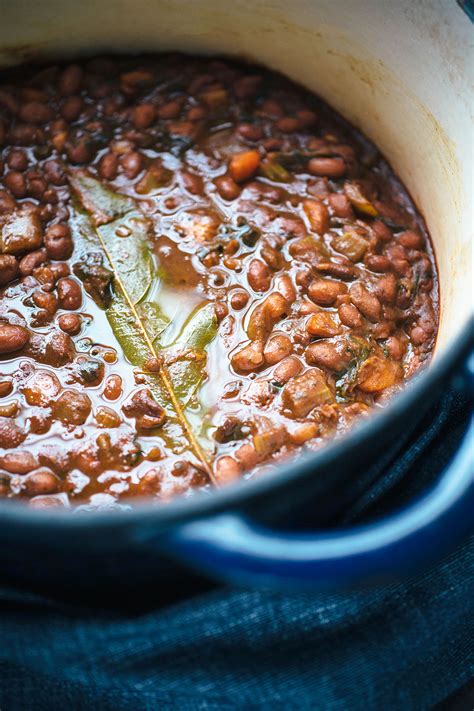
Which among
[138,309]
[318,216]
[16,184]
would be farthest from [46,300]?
[318,216]

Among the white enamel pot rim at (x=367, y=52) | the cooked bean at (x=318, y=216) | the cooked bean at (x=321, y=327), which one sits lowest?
the cooked bean at (x=321, y=327)

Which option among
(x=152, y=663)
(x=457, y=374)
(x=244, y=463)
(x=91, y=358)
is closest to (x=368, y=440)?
(x=457, y=374)

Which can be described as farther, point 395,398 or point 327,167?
point 327,167

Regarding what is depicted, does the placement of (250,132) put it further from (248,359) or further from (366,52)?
(248,359)

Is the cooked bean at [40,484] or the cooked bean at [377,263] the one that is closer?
the cooked bean at [40,484]

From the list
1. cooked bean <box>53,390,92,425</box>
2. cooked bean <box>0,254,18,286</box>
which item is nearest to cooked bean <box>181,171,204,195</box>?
cooked bean <box>0,254,18,286</box>

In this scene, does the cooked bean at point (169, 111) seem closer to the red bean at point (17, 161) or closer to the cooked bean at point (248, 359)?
the red bean at point (17, 161)

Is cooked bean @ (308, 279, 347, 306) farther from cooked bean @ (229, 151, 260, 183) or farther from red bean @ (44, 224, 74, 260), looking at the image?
red bean @ (44, 224, 74, 260)

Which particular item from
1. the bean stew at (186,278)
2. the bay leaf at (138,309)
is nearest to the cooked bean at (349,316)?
the bean stew at (186,278)
